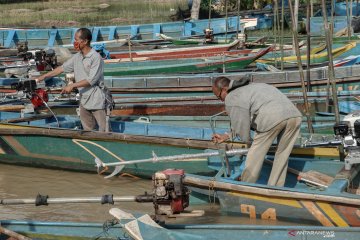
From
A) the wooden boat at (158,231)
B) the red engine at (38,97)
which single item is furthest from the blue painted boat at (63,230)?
the red engine at (38,97)

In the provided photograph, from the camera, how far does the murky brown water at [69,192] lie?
9.08 meters

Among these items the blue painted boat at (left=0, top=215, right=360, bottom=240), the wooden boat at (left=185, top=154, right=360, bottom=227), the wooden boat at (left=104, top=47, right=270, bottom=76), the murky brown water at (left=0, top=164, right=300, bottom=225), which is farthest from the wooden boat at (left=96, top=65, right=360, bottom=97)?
the blue painted boat at (left=0, top=215, right=360, bottom=240)

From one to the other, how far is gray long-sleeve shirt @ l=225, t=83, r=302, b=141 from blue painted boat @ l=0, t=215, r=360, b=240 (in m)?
1.03

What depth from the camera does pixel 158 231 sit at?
7.07 m

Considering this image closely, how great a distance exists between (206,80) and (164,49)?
223 inches

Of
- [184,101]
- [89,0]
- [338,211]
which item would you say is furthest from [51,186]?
[89,0]

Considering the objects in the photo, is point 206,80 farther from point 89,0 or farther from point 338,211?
point 89,0

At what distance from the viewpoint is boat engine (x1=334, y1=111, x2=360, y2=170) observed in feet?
26.1

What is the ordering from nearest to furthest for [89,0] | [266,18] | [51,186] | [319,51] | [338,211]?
[338,211]
[51,186]
[319,51]
[266,18]
[89,0]

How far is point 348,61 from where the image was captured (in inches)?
608

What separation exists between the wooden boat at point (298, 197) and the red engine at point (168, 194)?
1.83 ft

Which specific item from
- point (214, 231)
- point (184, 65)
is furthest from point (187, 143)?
point (184, 65)

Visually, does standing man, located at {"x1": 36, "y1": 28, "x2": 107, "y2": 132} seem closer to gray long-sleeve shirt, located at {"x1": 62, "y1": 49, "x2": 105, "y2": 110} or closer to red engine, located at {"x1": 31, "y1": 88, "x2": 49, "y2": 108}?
gray long-sleeve shirt, located at {"x1": 62, "y1": 49, "x2": 105, "y2": 110}

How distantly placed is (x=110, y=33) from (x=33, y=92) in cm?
1453
